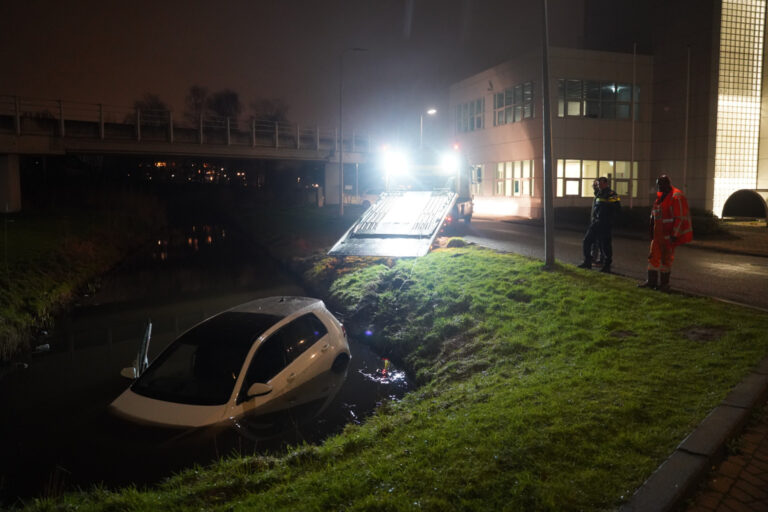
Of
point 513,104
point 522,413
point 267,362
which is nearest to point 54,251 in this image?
point 267,362

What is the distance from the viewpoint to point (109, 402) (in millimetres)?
8266

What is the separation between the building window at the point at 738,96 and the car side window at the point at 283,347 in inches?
1335

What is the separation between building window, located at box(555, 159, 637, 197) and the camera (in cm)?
3431

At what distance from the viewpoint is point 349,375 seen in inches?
359

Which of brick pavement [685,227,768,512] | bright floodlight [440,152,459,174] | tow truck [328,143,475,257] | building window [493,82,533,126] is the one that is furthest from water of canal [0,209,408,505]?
building window [493,82,533,126]

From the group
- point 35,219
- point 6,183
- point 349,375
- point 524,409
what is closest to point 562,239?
point 349,375

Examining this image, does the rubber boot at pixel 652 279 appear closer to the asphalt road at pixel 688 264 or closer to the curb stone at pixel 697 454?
the asphalt road at pixel 688 264

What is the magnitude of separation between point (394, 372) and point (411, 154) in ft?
49.8

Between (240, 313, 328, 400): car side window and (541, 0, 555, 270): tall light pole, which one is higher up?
(541, 0, 555, 270): tall light pole

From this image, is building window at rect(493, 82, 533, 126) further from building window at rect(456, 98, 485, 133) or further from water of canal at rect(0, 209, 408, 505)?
water of canal at rect(0, 209, 408, 505)

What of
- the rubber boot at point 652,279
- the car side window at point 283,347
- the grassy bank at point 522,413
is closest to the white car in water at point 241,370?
the car side window at point 283,347

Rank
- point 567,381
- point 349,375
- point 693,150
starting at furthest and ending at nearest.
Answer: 1. point 693,150
2. point 349,375
3. point 567,381

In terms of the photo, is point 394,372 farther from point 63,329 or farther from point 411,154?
point 411,154

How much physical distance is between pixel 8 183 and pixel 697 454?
31833 mm
